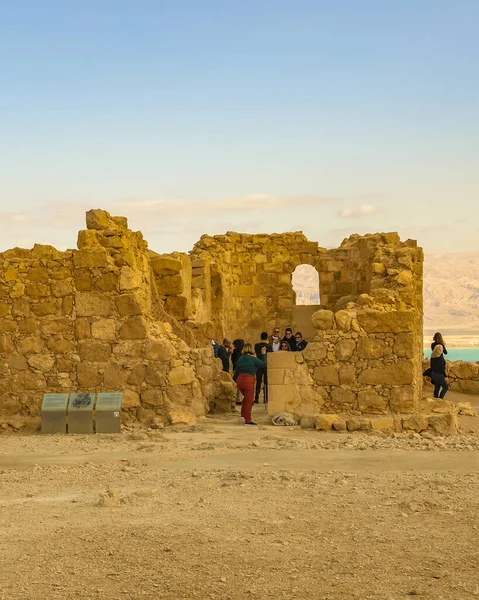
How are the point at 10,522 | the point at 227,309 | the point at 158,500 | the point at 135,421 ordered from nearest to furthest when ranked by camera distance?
the point at 10,522
the point at 158,500
the point at 135,421
the point at 227,309

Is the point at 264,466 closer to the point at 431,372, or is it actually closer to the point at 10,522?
the point at 10,522

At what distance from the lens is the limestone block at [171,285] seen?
1271 cm

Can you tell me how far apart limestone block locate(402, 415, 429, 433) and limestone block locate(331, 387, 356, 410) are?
3.21 ft

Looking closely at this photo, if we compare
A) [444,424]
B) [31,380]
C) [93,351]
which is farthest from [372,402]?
[31,380]

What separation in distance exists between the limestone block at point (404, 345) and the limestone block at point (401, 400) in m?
0.44

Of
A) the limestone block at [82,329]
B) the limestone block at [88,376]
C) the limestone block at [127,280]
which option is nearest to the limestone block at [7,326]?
the limestone block at [82,329]

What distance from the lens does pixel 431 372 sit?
1310cm

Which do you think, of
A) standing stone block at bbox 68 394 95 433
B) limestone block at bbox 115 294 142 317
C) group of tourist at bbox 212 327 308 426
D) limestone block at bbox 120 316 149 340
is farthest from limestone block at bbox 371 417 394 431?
standing stone block at bbox 68 394 95 433

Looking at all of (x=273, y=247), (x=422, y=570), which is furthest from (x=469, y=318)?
(x=422, y=570)

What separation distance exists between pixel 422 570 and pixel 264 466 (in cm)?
319

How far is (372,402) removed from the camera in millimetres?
10547

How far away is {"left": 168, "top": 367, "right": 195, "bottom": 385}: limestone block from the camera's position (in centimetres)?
1050

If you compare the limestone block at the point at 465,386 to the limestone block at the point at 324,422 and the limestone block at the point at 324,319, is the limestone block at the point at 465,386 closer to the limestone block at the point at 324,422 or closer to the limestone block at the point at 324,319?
→ the limestone block at the point at 324,319

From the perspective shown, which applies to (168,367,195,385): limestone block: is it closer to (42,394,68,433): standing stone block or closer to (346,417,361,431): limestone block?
(42,394,68,433): standing stone block
